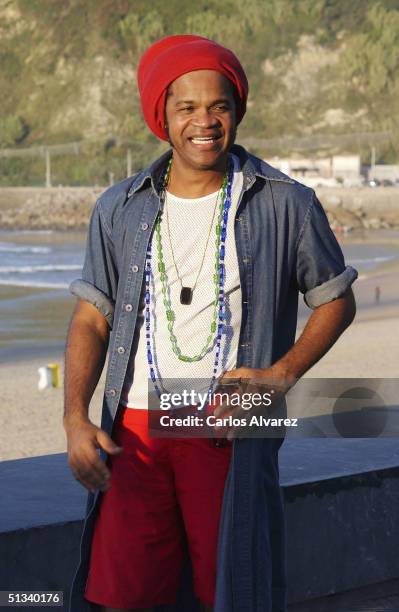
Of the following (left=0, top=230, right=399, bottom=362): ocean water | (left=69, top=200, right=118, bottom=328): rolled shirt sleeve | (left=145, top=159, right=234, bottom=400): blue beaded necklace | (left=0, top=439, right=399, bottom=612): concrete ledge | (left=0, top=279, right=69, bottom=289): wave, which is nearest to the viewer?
(left=145, top=159, right=234, bottom=400): blue beaded necklace

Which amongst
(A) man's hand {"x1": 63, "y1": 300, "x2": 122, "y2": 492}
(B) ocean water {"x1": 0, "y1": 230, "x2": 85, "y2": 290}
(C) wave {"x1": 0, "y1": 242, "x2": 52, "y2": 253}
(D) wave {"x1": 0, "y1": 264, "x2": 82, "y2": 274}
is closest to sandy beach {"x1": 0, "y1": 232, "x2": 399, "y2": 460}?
(B) ocean water {"x1": 0, "y1": 230, "x2": 85, "y2": 290}

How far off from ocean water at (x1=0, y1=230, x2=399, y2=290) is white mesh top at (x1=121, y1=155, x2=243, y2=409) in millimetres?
21615

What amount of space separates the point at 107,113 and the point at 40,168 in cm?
910

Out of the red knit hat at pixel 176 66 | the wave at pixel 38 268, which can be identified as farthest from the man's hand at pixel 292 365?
the wave at pixel 38 268

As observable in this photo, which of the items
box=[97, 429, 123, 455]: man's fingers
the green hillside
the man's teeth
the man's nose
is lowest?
box=[97, 429, 123, 455]: man's fingers

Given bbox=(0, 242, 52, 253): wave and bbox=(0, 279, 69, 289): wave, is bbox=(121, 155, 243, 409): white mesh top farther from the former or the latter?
bbox=(0, 242, 52, 253): wave

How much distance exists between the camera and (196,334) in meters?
2.21

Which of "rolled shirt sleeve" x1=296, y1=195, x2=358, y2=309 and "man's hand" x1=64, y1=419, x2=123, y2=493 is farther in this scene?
"rolled shirt sleeve" x1=296, y1=195, x2=358, y2=309

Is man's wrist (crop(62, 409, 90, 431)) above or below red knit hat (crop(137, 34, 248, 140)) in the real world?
below

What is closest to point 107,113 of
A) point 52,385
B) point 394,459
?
point 52,385

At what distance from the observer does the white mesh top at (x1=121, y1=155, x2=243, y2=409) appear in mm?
2217

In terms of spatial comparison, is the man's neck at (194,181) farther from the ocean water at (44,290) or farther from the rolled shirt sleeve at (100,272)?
the ocean water at (44,290)

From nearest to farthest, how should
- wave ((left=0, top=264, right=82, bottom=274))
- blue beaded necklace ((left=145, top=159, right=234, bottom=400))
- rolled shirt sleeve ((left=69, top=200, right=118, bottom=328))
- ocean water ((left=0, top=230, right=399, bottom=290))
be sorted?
blue beaded necklace ((left=145, top=159, right=234, bottom=400))
rolled shirt sleeve ((left=69, top=200, right=118, bottom=328))
ocean water ((left=0, top=230, right=399, bottom=290))
wave ((left=0, top=264, right=82, bottom=274))

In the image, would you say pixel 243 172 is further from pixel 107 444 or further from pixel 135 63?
pixel 135 63
